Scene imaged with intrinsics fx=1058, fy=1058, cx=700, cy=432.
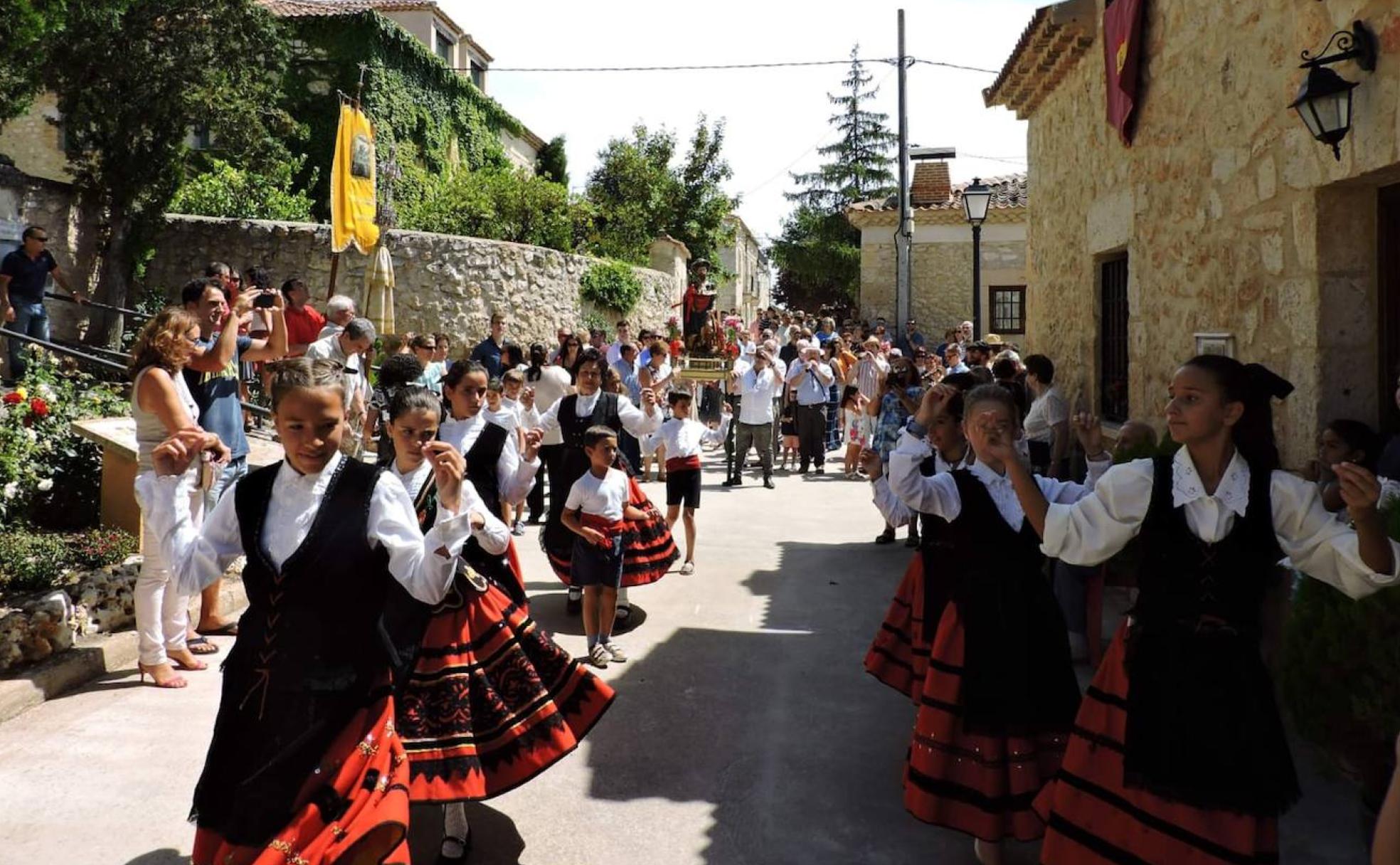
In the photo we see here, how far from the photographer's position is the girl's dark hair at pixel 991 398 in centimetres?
335

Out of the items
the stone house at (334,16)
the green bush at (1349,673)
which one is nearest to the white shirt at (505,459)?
the green bush at (1349,673)

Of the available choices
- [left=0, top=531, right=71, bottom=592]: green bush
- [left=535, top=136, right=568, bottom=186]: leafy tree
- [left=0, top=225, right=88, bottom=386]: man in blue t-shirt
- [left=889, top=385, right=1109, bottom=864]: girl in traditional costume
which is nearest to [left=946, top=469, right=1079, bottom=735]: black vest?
[left=889, top=385, right=1109, bottom=864]: girl in traditional costume

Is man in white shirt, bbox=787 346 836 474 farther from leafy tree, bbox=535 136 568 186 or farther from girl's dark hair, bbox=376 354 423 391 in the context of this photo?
leafy tree, bbox=535 136 568 186

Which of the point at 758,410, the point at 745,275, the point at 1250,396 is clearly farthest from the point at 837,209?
the point at 1250,396

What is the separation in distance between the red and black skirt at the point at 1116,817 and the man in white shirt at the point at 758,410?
30.8ft

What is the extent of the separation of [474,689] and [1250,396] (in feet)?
8.16

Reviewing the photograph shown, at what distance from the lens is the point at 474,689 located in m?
3.45

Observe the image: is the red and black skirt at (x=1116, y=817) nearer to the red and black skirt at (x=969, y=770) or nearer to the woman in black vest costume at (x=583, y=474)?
the red and black skirt at (x=969, y=770)

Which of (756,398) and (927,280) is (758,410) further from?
(927,280)

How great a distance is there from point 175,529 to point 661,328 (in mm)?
18910

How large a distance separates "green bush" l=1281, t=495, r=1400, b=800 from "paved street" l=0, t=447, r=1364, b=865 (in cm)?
45

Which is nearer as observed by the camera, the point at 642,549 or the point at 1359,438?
the point at 1359,438

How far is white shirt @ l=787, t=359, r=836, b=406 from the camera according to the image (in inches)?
535

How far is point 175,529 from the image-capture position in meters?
4.07
